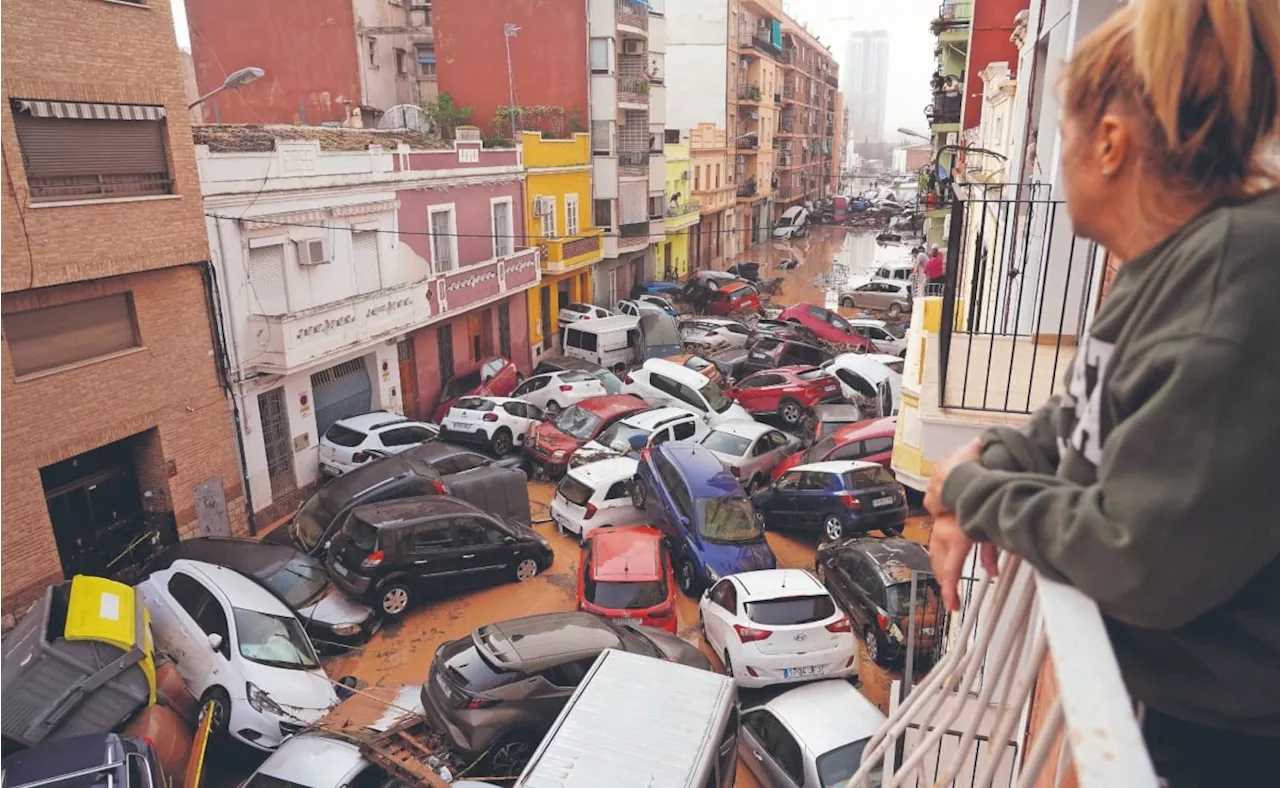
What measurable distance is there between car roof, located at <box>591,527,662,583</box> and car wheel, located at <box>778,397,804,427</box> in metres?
8.44

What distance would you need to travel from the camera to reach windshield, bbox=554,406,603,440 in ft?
54.9

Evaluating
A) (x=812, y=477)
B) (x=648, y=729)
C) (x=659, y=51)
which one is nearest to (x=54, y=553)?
(x=648, y=729)

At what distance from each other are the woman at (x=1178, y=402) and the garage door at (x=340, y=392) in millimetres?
16801

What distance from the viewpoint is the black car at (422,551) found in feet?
36.0

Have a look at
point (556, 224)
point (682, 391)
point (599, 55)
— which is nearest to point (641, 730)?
point (682, 391)

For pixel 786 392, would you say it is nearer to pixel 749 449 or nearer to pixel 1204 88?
pixel 749 449

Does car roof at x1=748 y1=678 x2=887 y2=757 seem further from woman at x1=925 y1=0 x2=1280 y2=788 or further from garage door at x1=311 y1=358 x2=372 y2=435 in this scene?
garage door at x1=311 y1=358 x2=372 y2=435

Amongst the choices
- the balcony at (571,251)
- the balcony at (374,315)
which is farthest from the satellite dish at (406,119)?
the balcony at (374,315)

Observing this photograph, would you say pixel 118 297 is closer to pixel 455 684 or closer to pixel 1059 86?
pixel 455 684

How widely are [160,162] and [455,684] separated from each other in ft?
32.3

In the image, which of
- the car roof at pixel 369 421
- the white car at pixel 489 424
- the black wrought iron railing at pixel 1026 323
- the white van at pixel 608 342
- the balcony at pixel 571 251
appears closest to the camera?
the black wrought iron railing at pixel 1026 323

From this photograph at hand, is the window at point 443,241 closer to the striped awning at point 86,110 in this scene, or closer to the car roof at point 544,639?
the striped awning at point 86,110

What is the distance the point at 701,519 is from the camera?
12180 millimetres

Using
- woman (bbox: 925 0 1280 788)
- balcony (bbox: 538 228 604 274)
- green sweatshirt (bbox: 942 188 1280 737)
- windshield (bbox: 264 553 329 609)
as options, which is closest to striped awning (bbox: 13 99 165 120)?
windshield (bbox: 264 553 329 609)
